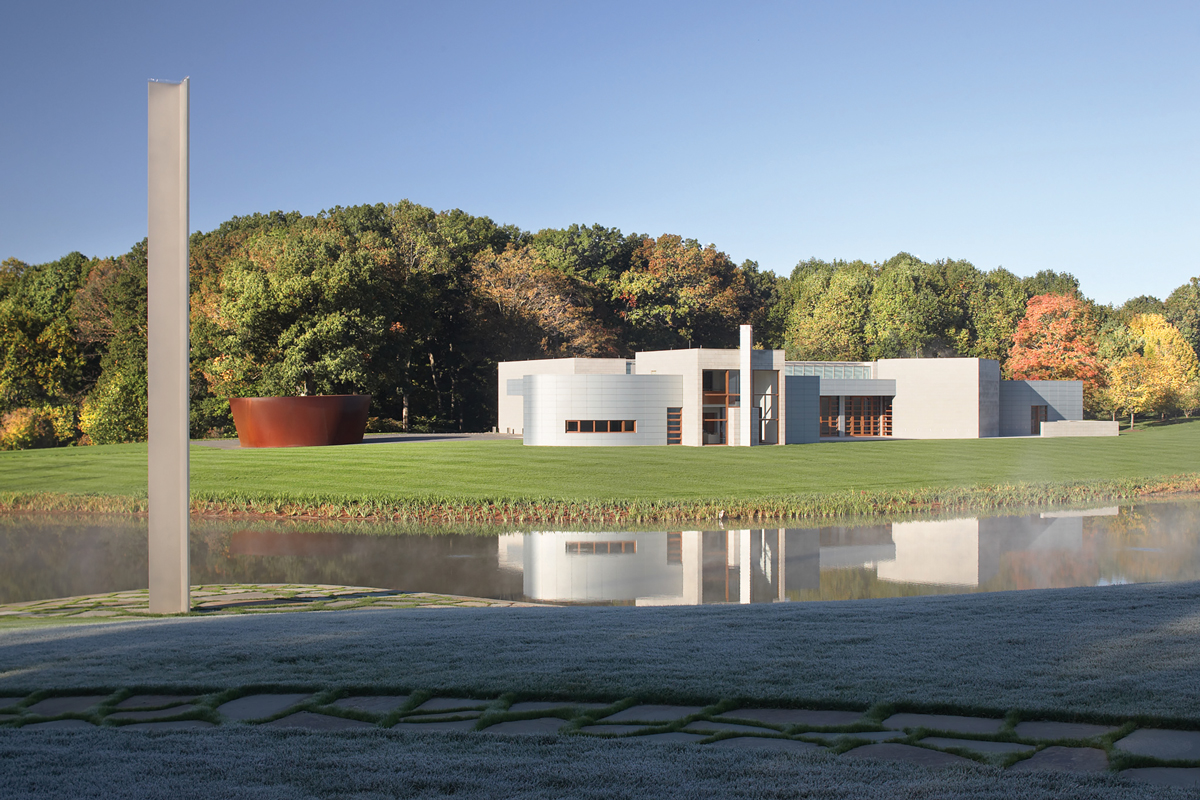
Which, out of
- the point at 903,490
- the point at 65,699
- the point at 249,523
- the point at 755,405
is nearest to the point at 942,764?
the point at 65,699

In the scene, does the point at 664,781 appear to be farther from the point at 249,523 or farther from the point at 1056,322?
the point at 1056,322

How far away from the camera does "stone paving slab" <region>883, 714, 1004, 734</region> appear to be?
4.22m

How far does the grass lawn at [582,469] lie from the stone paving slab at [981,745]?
19.5m

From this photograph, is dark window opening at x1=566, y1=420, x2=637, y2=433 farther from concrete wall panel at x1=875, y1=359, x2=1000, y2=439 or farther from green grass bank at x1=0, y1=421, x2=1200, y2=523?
concrete wall panel at x1=875, y1=359, x2=1000, y2=439

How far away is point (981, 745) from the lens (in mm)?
3979

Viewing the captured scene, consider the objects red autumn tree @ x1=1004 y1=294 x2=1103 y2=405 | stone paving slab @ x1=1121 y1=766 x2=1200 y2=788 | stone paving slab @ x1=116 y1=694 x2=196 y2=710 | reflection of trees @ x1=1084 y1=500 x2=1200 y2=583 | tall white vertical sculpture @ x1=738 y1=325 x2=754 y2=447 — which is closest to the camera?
stone paving slab @ x1=1121 y1=766 x2=1200 y2=788

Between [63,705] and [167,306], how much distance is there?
20.0 feet

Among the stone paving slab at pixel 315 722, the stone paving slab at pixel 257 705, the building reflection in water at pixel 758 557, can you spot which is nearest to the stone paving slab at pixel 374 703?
the stone paving slab at pixel 315 722

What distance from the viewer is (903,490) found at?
2552 cm

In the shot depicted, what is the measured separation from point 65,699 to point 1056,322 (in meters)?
70.4

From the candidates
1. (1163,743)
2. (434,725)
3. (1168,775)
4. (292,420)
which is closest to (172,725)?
(434,725)

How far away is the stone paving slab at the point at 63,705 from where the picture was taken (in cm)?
462

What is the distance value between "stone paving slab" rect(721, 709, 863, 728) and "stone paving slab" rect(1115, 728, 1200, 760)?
110 centimetres

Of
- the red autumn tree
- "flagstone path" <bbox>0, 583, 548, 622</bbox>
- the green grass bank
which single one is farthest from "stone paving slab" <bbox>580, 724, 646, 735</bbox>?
the red autumn tree
